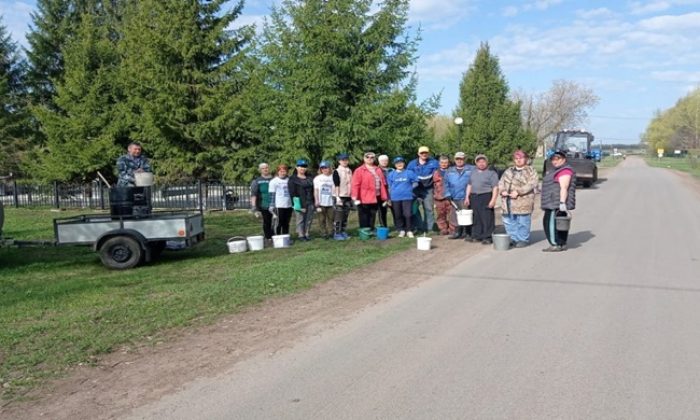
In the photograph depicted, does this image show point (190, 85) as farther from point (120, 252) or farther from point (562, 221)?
point (562, 221)

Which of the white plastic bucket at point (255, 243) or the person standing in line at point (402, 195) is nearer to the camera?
the white plastic bucket at point (255, 243)

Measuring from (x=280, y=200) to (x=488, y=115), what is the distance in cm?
2576

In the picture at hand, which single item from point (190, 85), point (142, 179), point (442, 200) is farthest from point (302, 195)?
point (190, 85)

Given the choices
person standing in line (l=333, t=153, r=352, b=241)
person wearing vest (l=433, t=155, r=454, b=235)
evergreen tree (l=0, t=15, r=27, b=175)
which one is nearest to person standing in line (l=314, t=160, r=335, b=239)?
person standing in line (l=333, t=153, r=352, b=241)

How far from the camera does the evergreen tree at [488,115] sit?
34562 mm

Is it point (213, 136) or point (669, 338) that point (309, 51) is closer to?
point (213, 136)

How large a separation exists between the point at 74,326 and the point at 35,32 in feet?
126

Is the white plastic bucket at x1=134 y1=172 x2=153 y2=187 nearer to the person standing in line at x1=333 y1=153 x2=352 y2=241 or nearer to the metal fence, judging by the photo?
the person standing in line at x1=333 y1=153 x2=352 y2=241

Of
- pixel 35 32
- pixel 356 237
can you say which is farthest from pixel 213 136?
pixel 35 32

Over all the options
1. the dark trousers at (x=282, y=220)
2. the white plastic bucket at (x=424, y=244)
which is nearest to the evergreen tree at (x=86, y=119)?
the dark trousers at (x=282, y=220)

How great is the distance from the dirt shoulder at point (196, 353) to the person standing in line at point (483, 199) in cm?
379

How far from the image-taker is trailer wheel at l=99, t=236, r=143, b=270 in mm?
9633

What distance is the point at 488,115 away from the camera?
35.5 metres

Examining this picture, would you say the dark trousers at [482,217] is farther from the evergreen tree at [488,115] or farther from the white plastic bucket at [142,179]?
the evergreen tree at [488,115]
